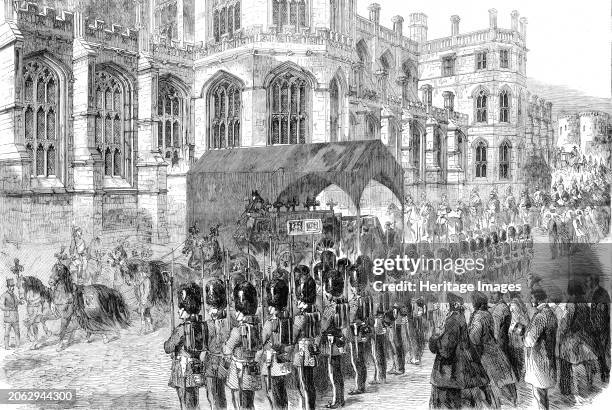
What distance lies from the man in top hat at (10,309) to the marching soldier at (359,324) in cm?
383

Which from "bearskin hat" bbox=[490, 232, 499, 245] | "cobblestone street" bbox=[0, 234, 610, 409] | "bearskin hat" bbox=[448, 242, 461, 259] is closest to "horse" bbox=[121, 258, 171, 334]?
"cobblestone street" bbox=[0, 234, 610, 409]

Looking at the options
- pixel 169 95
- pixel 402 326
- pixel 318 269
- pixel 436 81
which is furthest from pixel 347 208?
pixel 169 95

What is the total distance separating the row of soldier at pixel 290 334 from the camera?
6.09 m

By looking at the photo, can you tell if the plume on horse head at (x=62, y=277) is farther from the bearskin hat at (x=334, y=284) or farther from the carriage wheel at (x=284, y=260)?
the bearskin hat at (x=334, y=284)

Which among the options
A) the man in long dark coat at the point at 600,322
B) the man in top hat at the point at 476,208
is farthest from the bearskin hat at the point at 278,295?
the man in long dark coat at the point at 600,322

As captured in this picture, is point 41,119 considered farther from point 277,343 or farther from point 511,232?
point 511,232

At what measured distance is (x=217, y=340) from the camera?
20.3 ft

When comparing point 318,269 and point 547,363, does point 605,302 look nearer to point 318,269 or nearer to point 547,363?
point 547,363

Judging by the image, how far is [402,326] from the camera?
267 inches

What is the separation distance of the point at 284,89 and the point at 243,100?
48cm

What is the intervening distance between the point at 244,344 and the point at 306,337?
616 mm

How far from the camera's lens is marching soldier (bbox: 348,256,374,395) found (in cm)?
649

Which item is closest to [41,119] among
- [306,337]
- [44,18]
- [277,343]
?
[44,18]

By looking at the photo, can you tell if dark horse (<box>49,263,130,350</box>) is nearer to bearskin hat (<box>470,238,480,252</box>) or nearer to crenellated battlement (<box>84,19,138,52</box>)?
crenellated battlement (<box>84,19,138,52</box>)
